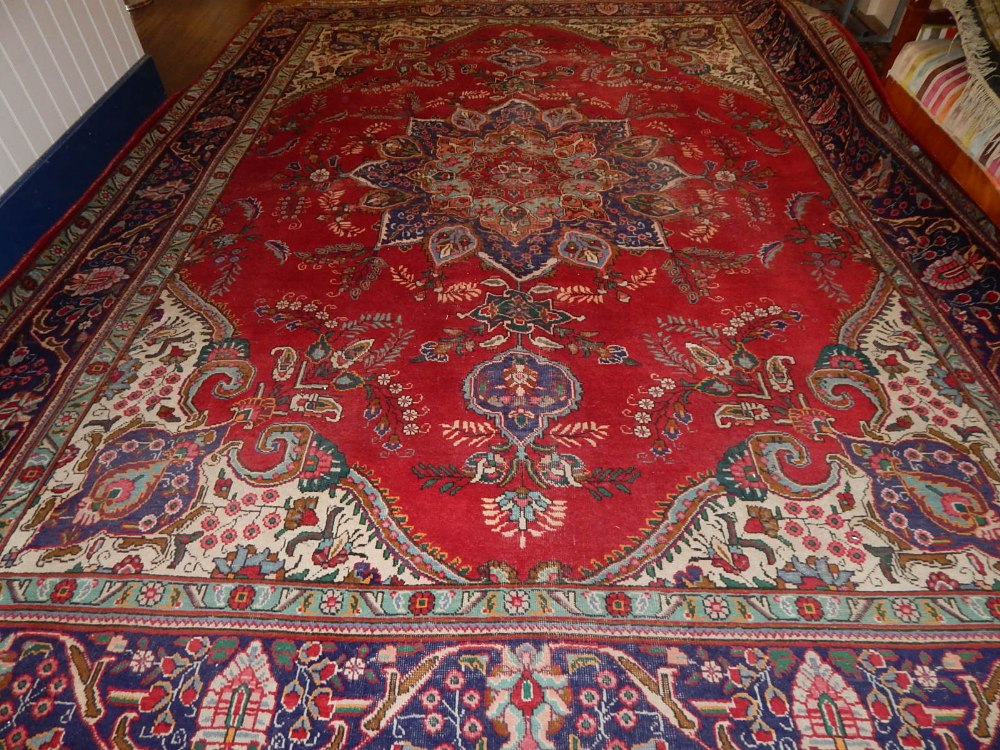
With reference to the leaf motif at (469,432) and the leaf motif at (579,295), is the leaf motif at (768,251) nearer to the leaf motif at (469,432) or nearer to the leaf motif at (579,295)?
the leaf motif at (579,295)

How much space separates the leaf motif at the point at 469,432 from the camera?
1.64m

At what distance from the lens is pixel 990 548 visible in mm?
1406

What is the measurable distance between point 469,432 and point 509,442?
0.34 feet

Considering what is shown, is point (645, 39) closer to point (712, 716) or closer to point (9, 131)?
point (9, 131)

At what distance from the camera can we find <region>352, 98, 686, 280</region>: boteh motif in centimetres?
225

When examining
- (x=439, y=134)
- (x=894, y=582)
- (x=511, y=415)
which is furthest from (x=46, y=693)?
(x=439, y=134)

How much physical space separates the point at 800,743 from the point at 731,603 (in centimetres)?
26

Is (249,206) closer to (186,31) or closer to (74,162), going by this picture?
(74,162)

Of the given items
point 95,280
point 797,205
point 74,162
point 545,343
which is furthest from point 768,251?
point 74,162

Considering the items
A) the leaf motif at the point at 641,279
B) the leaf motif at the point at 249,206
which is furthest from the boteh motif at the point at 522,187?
the leaf motif at the point at 249,206

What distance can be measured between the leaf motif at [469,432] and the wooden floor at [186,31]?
2.62 m

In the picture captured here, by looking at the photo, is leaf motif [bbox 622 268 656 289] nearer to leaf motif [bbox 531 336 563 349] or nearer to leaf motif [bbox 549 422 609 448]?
leaf motif [bbox 531 336 563 349]

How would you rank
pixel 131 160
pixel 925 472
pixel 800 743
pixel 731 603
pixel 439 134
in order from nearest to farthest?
pixel 800 743 → pixel 731 603 → pixel 925 472 → pixel 131 160 → pixel 439 134

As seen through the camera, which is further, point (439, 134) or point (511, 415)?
point (439, 134)
